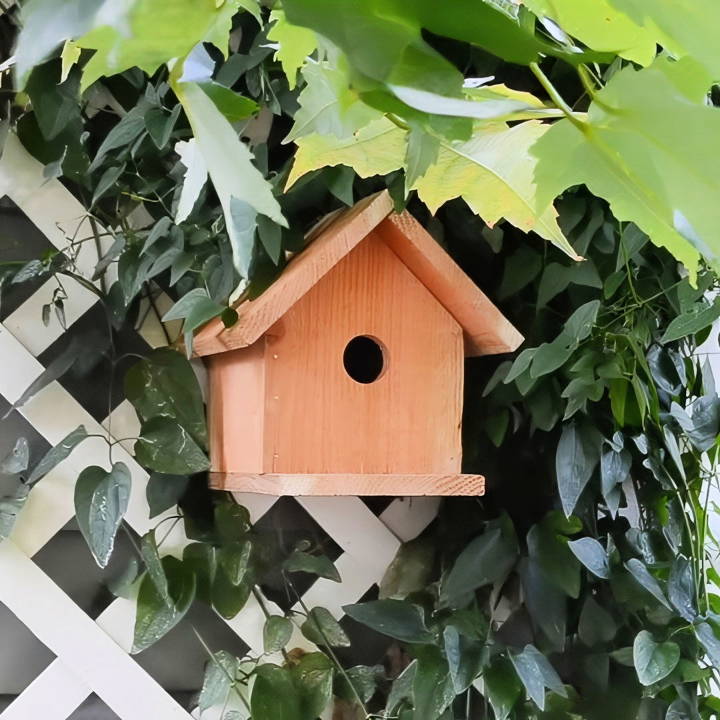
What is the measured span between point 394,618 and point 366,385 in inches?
10.1

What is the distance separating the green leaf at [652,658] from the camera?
0.72 meters

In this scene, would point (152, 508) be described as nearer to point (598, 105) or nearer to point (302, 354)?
point (302, 354)

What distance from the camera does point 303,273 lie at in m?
0.61

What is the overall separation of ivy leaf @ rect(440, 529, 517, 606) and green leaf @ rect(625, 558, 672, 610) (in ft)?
0.36

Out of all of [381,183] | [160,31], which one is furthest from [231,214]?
[381,183]

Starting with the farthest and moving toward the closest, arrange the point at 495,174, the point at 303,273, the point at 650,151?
1. the point at 303,273
2. the point at 495,174
3. the point at 650,151

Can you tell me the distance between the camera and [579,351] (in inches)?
29.6

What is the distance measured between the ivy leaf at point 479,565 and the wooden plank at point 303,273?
32cm

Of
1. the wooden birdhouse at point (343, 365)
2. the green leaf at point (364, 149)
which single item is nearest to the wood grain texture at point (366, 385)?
the wooden birdhouse at point (343, 365)

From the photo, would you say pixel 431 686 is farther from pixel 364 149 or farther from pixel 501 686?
pixel 364 149

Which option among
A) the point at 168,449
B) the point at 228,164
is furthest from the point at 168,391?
the point at 228,164

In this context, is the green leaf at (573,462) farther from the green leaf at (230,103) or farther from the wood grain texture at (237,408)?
the green leaf at (230,103)

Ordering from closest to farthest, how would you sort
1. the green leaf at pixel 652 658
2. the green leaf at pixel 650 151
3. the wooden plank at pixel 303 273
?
the green leaf at pixel 650 151 → the wooden plank at pixel 303 273 → the green leaf at pixel 652 658

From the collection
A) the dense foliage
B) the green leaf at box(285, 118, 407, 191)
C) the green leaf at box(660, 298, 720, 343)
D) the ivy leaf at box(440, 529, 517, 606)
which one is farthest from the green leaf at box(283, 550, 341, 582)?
the green leaf at box(285, 118, 407, 191)
